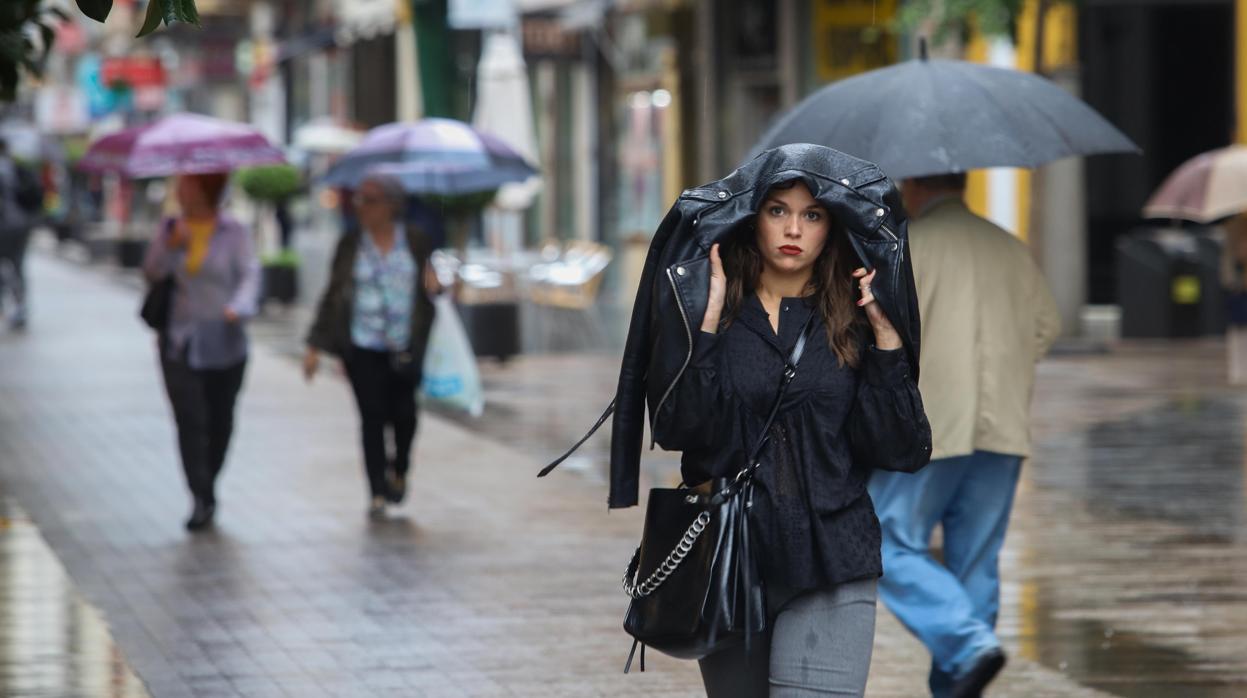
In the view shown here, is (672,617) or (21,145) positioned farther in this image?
(21,145)

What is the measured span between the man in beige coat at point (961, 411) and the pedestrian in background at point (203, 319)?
4691 millimetres

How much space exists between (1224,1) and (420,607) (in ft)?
56.5

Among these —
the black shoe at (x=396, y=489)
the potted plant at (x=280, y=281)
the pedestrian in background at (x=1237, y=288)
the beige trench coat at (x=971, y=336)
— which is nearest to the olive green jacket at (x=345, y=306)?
the black shoe at (x=396, y=489)

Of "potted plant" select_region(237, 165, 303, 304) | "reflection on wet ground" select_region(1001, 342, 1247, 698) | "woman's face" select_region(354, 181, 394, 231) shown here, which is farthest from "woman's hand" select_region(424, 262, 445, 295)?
"potted plant" select_region(237, 165, 303, 304)

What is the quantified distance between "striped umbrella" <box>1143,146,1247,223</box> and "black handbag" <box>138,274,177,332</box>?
320 inches

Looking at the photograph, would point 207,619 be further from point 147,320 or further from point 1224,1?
point 1224,1

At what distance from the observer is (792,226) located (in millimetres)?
4828

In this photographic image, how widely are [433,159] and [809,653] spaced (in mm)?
11080

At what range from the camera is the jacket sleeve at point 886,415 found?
4832mm

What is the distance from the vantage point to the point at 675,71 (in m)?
29.2

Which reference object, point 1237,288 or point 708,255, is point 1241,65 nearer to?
point 1237,288

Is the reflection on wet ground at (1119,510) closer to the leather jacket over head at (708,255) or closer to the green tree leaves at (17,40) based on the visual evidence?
the leather jacket over head at (708,255)

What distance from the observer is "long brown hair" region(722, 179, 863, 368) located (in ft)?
16.0

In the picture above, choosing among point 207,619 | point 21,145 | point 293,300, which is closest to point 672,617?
point 207,619
